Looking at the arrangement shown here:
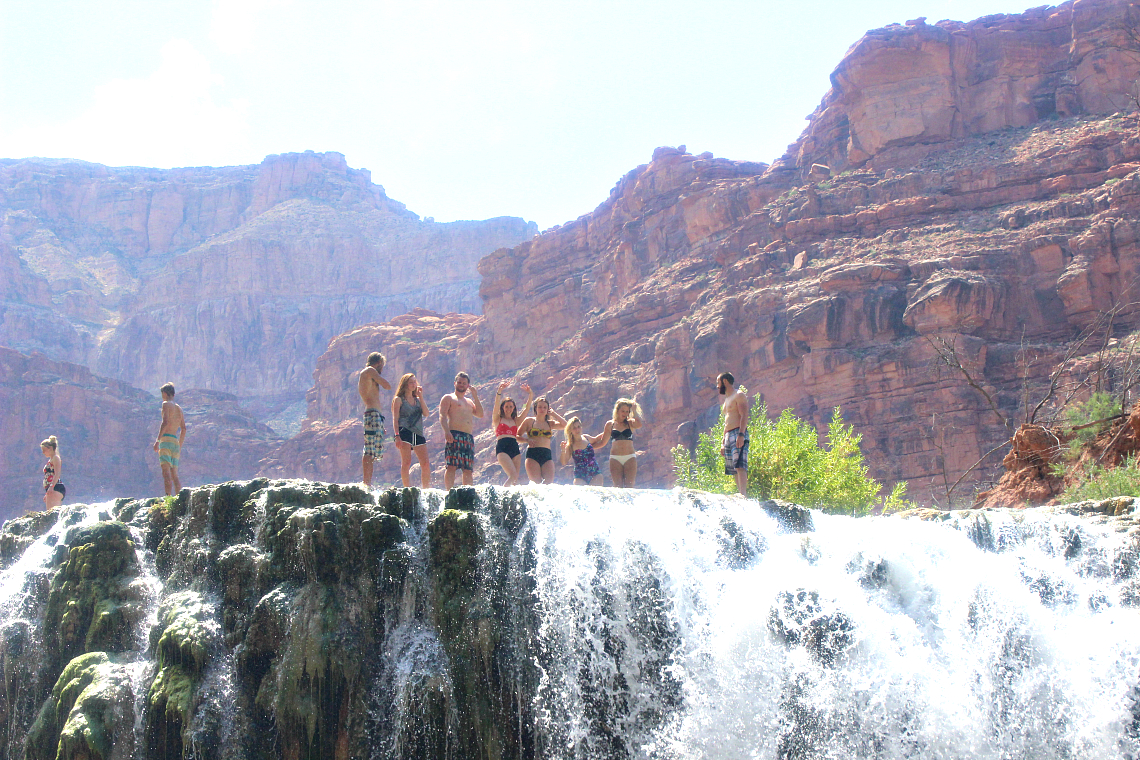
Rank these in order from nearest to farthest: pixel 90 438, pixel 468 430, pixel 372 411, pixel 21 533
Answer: pixel 372 411 → pixel 468 430 → pixel 21 533 → pixel 90 438

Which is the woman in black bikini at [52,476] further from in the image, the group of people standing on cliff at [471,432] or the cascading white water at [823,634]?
the cascading white water at [823,634]

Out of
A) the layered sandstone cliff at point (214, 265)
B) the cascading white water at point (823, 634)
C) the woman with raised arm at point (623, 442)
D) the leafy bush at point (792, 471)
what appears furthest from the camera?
the layered sandstone cliff at point (214, 265)

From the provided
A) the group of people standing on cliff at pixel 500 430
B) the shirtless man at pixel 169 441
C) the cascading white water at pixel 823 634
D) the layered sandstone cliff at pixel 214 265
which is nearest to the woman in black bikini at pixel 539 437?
the group of people standing on cliff at pixel 500 430

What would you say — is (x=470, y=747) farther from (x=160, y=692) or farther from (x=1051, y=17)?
(x=1051, y=17)

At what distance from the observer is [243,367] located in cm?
11281

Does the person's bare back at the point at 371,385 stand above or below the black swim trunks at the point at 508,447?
above

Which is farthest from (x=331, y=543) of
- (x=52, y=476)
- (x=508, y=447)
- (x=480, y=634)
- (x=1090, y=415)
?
(x=1090, y=415)

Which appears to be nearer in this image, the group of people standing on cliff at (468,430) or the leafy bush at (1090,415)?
the group of people standing on cliff at (468,430)

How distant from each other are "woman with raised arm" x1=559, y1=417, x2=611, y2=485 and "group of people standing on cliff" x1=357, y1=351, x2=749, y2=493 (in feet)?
0.07

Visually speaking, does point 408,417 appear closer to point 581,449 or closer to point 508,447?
point 508,447

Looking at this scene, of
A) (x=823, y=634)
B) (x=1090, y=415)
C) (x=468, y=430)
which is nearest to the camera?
(x=823, y=634)

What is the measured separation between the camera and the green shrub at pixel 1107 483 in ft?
37.7

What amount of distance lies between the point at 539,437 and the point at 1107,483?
728cm

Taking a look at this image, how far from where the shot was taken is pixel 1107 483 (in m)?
11.8
